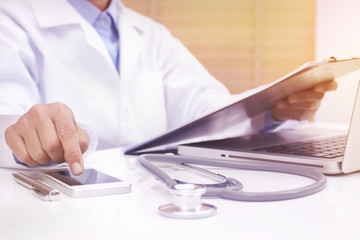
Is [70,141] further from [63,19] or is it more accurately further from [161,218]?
[63,19]

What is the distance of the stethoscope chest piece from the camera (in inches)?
13.8

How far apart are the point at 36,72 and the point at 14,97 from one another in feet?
0.66

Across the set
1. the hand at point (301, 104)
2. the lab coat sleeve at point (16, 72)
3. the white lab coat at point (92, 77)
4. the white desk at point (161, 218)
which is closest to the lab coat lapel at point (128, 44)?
the white lab coat at point (92, 77)

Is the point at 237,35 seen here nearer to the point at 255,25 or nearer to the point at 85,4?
the point at 255,25

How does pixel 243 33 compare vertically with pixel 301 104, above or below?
above

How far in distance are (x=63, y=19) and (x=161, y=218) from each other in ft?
2.64

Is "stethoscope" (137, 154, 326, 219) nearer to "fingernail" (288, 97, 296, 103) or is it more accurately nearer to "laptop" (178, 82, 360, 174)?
"laptop" (178, 82, 360, 174)

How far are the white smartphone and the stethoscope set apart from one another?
0.13 ft

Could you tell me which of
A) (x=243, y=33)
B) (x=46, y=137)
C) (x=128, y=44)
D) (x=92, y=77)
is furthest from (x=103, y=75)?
(x=243, y=33)

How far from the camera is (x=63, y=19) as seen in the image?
3.45 feet

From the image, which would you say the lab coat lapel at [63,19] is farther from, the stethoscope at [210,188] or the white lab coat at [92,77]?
the stethoscope at [210,188]

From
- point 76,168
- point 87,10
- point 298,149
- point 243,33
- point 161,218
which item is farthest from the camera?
point 243,33

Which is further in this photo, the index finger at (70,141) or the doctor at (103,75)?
the doctor at (103,75)

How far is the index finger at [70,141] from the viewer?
48cm
